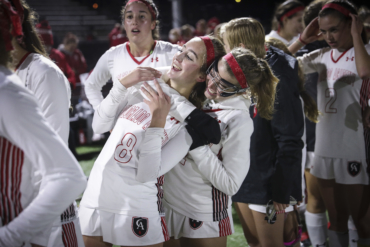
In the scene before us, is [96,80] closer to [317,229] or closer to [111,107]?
[111,107]

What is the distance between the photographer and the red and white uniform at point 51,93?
4.81 feet

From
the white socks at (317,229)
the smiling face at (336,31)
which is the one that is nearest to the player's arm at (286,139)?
the smiling face at (336,31)

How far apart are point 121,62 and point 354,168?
212 centimetres

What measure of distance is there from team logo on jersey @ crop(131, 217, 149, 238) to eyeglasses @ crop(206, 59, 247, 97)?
808 mm

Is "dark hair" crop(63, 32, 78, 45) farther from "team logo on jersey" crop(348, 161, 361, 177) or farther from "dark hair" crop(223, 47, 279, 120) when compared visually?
"team logo on jersey" crop(348, 161, 361, 177)

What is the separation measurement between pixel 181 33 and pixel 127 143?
867 centimetres

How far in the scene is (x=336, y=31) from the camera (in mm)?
2770

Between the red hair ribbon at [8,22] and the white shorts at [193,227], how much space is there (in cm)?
118

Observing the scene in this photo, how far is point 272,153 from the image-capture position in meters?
2.31

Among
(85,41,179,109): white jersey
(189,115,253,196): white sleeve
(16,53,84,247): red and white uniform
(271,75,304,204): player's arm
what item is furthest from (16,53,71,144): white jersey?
(85,41,179,109): white jersey

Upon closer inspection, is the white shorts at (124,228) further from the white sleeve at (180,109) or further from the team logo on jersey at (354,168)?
the team logo on jersey at (354,168)

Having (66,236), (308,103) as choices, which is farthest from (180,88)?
(308,103)

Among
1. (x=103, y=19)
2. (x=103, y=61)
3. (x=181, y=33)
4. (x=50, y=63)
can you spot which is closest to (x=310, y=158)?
(x=103, y=61)

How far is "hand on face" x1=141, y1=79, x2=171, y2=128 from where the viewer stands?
1.63 meters
